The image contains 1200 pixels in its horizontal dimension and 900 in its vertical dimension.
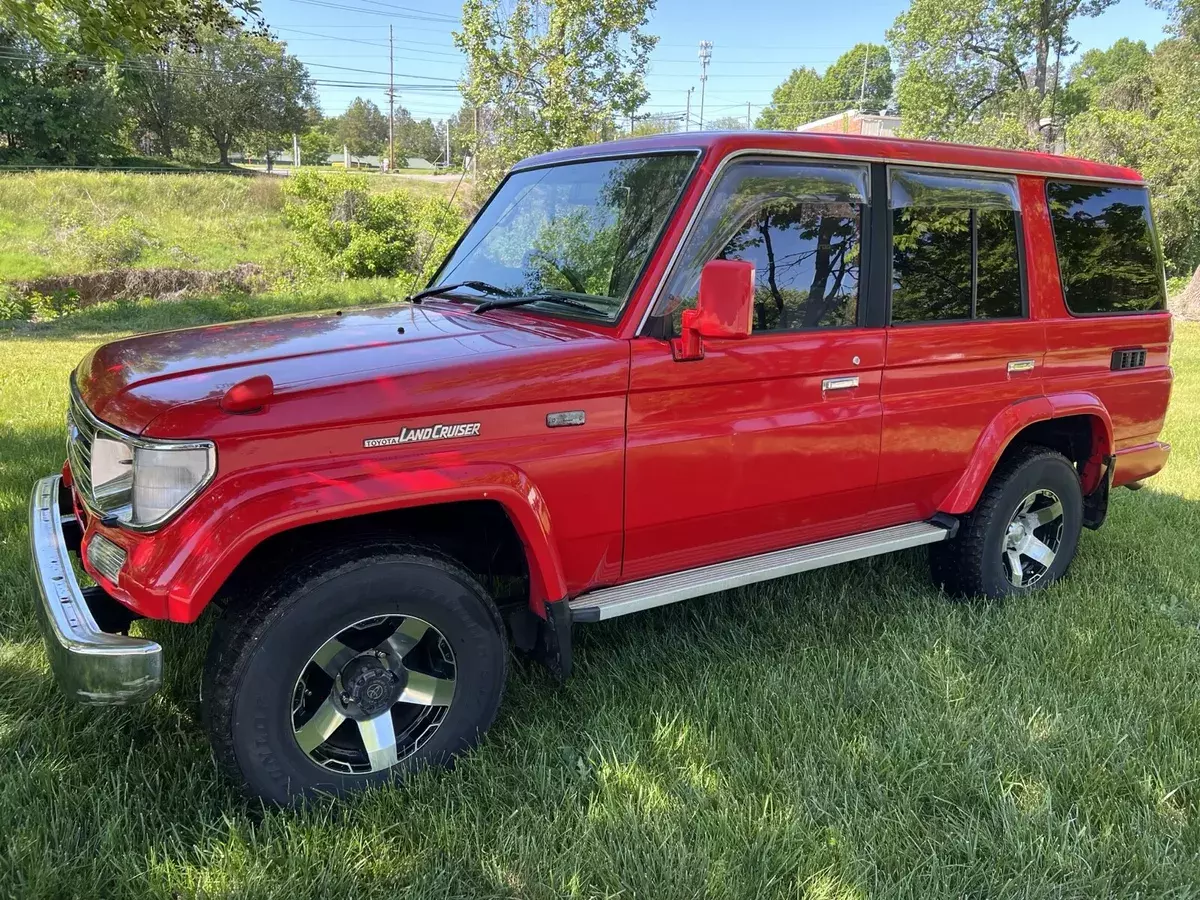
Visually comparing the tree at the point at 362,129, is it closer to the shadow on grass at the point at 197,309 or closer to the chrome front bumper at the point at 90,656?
the shadow on grass at the point at 197,309

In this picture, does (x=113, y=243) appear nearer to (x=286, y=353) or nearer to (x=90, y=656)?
(x=286, y=353)

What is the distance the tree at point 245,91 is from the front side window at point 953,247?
50.6 m

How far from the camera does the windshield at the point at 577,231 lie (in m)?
3.01

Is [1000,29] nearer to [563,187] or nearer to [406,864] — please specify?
[563,187]

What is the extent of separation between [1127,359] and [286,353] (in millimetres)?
4031

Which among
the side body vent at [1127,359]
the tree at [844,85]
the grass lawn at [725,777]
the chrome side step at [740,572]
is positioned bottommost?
the grass lawn at [725,777]

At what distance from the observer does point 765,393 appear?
310 cm

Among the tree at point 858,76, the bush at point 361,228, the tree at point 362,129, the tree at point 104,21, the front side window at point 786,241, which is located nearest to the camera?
the front side window at point 786,241

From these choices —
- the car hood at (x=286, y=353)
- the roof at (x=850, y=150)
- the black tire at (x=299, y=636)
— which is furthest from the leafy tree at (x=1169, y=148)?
the black tire at (x=299, y=636)

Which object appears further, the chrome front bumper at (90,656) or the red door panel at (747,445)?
the red door panel at (747,445)

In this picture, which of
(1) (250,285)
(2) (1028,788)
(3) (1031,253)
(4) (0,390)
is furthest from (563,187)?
(1) (250,285)

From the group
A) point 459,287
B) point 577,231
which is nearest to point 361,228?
point 459,287

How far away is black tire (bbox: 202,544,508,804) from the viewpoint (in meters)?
2.34

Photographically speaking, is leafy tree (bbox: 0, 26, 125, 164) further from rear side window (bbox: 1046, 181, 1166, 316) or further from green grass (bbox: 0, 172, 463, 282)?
rear side window (bbox: 1046, 181, 1166, 316)
